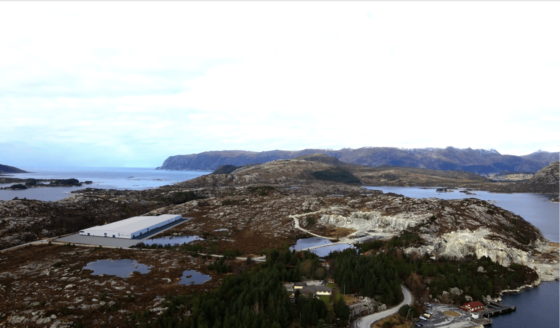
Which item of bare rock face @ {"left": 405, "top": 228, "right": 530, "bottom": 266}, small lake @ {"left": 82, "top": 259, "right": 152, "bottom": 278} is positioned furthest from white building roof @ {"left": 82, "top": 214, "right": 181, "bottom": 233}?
bare rock face @ {"left": 405, "top": 228, "right": 530, "bottom": 266}

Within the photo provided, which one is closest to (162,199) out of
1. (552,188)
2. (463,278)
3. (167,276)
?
(167,276)

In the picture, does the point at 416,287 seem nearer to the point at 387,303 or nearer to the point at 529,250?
the point at 387,303

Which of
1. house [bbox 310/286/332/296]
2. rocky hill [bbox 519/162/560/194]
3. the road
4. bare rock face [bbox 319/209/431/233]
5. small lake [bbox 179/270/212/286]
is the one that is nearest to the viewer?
the road

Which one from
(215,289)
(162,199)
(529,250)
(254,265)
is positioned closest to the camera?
(215,289)

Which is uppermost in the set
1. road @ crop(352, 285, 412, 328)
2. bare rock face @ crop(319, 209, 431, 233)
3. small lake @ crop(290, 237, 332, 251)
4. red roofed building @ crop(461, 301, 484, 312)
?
bare rock face @ crop(319, 209, 431, 233)

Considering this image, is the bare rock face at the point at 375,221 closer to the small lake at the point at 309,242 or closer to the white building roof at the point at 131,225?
the small lake at the point at 309,242

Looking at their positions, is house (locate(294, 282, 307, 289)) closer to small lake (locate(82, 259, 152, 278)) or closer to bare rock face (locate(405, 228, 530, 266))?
small lake (locate(82, 259, 152, 278))
